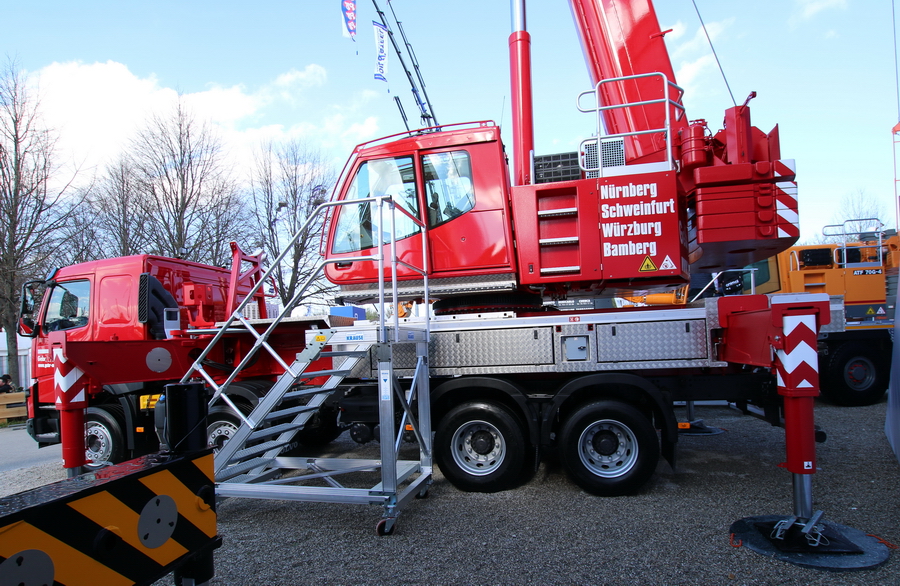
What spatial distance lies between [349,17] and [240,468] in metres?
9.59

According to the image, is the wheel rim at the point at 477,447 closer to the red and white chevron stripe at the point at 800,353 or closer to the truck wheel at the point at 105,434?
the red and white chevron stripe at the point at 800,353

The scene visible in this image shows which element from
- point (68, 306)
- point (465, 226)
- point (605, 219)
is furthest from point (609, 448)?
point (68, 306)

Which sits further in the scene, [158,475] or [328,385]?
[328,385]

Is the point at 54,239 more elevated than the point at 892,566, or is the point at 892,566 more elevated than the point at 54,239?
the point at 54,239

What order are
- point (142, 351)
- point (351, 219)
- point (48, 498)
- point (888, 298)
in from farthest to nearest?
point (888, 298) < point (142, 351) < point (351, 219) < point (48, 498)

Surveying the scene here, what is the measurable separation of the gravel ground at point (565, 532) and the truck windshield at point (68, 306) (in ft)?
12.6

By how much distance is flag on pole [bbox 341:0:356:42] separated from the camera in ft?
37.0

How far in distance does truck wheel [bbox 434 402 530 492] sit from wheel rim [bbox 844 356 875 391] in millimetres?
7975

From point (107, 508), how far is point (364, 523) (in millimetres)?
3108

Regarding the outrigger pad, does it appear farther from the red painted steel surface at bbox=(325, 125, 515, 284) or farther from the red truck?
the red truck

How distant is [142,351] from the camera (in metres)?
6.44

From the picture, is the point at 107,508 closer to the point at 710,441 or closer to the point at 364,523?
the point at 364,523

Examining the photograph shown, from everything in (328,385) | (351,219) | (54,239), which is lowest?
(328,385)

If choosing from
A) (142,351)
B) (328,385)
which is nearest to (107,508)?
(328,385)
